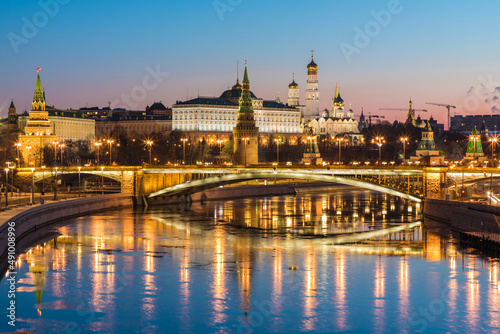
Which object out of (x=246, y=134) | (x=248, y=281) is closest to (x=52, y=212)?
(x=248, y=281)

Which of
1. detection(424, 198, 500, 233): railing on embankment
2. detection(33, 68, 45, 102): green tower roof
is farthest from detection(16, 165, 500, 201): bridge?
detection(33, 68, 45, 102): green tower roof

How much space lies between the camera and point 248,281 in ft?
106

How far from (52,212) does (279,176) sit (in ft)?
58.1

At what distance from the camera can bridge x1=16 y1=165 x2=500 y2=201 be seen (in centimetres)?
5622

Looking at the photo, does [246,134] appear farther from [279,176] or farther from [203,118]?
[279,176]

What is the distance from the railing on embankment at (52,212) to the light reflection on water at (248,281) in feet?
3.59

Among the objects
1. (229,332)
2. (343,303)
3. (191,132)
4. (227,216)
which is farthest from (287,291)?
(191,132)

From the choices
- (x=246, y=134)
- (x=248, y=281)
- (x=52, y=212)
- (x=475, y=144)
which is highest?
(x=246, y=134)

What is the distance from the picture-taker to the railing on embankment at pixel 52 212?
123 feet

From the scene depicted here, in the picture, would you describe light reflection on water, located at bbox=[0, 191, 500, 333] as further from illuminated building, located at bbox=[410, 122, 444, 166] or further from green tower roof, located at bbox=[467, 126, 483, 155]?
green tower roof, located at bbox=[467, 126, 483, 155]

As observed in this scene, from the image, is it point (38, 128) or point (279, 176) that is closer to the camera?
point (279, 176)

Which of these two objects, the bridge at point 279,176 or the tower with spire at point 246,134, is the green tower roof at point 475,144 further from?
the bridge at point 279,176

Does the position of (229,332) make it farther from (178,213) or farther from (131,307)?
(178,213)

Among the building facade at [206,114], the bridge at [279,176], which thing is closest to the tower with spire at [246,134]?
the bridge at [279,176]
